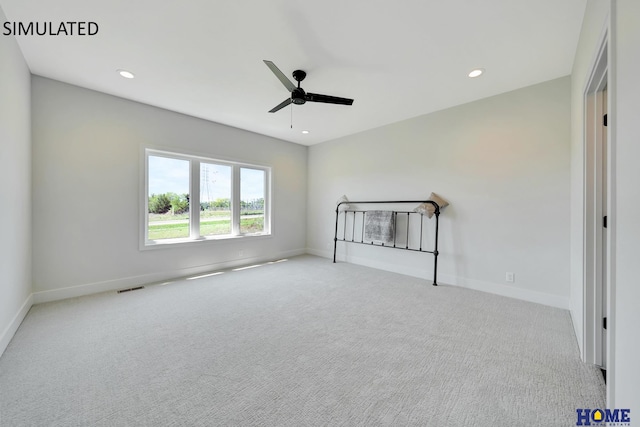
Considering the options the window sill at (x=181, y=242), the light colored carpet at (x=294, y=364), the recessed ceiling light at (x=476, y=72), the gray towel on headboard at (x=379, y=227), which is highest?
the recessed ceiling light at (x=476, y=72)

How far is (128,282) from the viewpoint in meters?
3.38

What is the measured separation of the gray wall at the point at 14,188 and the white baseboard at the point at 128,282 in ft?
0.73

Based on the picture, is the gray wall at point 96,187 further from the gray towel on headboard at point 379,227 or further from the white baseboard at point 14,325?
the gray towel on headboard at point 379,227

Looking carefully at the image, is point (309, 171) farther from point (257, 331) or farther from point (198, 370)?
point (198, 370)

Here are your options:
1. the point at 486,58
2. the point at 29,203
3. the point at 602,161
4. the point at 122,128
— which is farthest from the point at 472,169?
the point at 29,203

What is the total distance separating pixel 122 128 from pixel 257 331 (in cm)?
334

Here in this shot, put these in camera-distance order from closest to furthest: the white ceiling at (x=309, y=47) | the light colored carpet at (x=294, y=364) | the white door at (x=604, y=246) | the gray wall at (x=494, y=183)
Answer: the light colored carpet at (x=294, y=364)
the white door at (x=604, y=246)
the white ceiling at (x=309, y=47)
the gray wall at (x=494, y=183)

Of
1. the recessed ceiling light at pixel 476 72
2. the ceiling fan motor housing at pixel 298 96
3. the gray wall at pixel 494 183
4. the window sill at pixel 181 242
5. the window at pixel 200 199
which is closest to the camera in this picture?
the ceiling fan motor housing at pixel 298 96

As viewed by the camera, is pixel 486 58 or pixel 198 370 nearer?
pixel 198 370

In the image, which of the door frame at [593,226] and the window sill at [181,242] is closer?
the door frame at [593,226]

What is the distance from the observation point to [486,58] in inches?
94.0

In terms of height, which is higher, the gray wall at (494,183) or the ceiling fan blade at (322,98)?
the ceiling fan blade at (322,98)

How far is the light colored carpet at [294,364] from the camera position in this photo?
4.38 feet

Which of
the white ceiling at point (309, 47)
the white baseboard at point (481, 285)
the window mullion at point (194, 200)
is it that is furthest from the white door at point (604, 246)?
the window mullion at point (194, 200)
